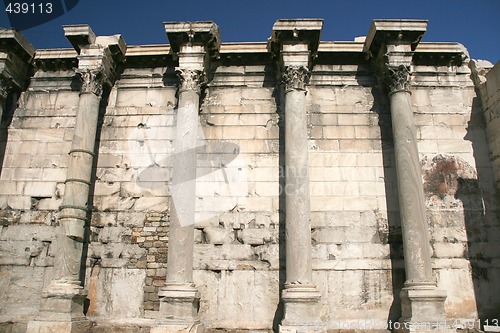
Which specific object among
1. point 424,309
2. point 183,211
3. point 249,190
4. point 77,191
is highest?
point 249,190

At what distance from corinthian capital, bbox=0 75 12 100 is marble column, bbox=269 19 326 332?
614 centimetres

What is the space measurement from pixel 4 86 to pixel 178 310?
655 centimetres

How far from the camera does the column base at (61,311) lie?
7652 millimetres

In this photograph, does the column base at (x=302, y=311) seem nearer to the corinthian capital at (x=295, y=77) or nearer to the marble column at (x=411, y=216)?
the marble column at (x=411, y=216)

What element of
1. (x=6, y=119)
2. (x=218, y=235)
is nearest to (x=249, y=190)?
(x=218, y=235)

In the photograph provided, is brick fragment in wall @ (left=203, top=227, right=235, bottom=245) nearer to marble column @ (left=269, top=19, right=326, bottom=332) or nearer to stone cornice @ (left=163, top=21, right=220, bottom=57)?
marble column @ (left=269, top=19, right=326, bottom=332)

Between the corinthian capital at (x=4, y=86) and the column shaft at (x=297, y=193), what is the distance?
6457mm

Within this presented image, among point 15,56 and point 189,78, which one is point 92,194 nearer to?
point 189,78

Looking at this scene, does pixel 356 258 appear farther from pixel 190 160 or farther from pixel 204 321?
pixel 190 160

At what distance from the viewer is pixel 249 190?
30.0 feet

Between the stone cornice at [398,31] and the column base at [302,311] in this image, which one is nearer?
the column base at [302,311]

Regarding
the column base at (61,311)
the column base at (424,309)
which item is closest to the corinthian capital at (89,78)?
the column base at (61,311)

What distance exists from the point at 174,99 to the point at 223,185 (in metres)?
2.44

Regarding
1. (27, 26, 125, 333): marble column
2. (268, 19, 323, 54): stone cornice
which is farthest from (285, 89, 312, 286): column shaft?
(27, 26, 125, 333): marble column
